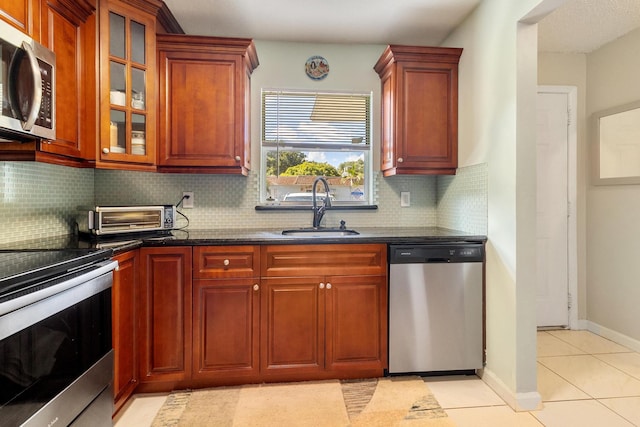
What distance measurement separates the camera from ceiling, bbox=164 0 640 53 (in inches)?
91.7

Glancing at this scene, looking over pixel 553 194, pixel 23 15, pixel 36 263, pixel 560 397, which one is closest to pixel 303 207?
pixel 36 263

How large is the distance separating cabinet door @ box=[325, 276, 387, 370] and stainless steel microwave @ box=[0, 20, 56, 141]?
166 centimetres

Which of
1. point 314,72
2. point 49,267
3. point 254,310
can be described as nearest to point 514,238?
point 254,310

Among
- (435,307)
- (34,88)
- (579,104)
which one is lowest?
(435,307)

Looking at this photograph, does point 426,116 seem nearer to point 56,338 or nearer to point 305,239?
point 305,239

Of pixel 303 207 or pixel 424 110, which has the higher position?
pixel 424 110

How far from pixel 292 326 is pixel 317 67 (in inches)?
80.7

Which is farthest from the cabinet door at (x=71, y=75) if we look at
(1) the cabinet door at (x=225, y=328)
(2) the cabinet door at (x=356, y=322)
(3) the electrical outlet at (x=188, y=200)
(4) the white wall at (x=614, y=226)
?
(4) the white wall at (x=614, y=226)

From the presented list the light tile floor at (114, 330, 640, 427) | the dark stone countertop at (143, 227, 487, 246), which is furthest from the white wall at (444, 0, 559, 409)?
the dark stone countertop at (143, 227, 487, 246)

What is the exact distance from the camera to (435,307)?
2.22 metres

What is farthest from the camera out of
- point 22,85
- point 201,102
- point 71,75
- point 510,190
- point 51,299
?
point 201,102

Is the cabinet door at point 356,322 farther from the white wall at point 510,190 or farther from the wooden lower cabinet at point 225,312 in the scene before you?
the white wall at point 510,190

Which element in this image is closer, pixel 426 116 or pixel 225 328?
pixel 225 328

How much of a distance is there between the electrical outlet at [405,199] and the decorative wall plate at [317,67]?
1191mm
